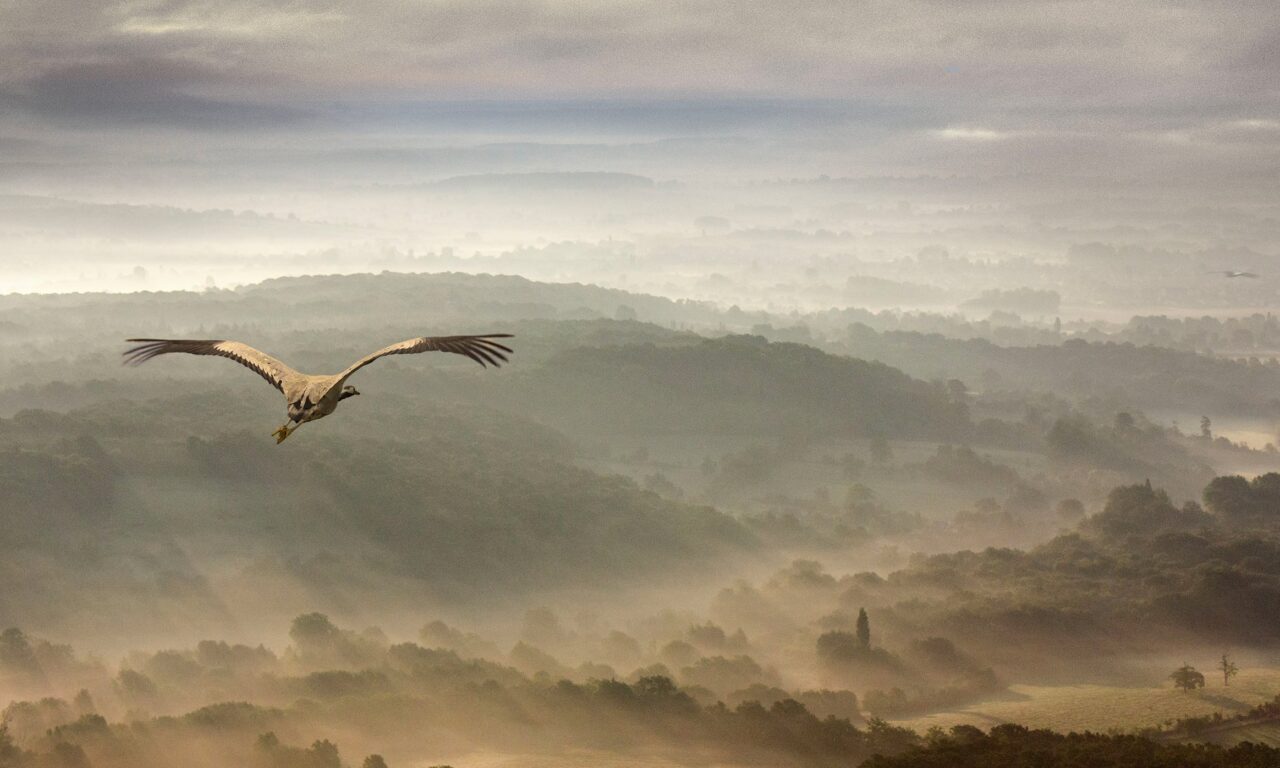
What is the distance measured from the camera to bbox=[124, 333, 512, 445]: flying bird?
99.3 ft

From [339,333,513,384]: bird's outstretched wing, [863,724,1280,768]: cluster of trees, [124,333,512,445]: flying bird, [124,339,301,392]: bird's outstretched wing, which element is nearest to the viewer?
[339,333,513,384]: bird's outstretched wing

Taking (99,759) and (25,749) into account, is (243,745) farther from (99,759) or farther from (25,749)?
(25,749)

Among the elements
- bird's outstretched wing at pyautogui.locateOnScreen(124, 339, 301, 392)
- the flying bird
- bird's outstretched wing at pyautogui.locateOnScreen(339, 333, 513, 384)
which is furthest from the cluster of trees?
bird's outstretched wing at pyautogui.locateOnScreen(339, 333, 513, 384)

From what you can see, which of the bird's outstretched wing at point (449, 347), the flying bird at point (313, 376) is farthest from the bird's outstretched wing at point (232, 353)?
the bird's outstretched wing at point (449, 347)

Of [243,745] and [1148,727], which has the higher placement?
[1148,727]

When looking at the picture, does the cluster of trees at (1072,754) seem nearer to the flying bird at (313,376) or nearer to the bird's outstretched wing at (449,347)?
the flying bird at (313,376)

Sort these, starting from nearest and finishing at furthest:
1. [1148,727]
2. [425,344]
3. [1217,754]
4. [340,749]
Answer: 1. [425,344]
2. [1217,754]
3. [1148,727]
4. [340,749]

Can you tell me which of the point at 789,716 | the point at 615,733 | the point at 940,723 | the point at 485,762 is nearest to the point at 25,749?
the point at 485,762

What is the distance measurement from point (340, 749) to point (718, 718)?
6993 centimetres

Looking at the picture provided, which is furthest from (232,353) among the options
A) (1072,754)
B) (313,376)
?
(1072,754)

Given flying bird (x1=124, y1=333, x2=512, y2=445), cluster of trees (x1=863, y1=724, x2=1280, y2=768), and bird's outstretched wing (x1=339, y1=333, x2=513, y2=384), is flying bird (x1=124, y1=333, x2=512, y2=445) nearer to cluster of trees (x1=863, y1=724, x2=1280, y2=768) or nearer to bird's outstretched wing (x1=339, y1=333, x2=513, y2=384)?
bird's outstretched wing (x1=339, y1=333, x2=513, y2=384)

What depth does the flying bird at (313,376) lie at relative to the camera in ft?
99.3

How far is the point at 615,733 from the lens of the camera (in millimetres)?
196125

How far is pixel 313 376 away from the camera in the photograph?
32188mm
